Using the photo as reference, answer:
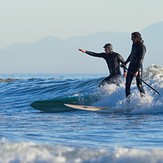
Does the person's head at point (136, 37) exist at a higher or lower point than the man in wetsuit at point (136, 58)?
higher

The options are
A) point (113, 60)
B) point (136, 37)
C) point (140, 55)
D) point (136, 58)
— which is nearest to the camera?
point (136, 37)

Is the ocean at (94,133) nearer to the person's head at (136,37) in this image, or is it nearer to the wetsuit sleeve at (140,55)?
the wetsuit sleeve at (140,55)

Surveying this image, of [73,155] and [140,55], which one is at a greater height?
[140,55]

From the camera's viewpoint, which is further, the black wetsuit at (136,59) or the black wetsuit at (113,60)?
the black wetsuit at (113,60)

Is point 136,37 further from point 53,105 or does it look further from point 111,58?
point 53,105

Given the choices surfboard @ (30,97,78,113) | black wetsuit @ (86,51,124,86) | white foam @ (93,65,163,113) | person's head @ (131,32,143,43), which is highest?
person's head @ (131,32,143,43)

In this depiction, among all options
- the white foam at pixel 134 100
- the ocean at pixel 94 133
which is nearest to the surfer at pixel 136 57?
the white foam at pixel 134 100

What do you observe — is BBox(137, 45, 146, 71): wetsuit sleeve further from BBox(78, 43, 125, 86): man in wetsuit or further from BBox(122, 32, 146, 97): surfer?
BBox(78, 43, 125, 86): man in wetsuit

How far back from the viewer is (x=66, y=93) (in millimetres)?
23156

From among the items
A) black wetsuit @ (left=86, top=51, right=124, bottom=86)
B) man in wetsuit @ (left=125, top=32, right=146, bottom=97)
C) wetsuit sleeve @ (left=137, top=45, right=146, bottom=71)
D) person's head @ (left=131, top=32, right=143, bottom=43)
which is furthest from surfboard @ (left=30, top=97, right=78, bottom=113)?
person's head @ (left=131, top=32, right=143, bottom=43)

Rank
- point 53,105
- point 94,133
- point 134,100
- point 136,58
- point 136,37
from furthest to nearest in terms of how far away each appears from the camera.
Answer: point 53,105
point 134,100
point 136,58
point 136,37
point 94,133

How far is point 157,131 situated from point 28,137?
2.32 metres

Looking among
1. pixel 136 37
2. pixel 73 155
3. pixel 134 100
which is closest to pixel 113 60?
pixel 134 100

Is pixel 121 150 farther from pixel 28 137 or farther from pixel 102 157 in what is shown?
pixel 28 137
